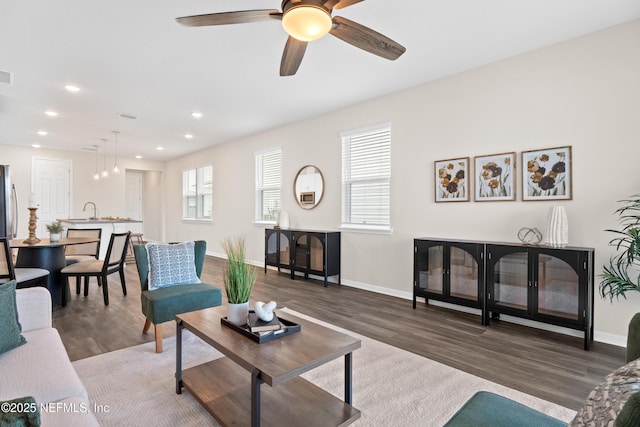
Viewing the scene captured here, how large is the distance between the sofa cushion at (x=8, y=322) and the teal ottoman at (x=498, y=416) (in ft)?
6.68

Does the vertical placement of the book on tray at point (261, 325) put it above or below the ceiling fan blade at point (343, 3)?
below

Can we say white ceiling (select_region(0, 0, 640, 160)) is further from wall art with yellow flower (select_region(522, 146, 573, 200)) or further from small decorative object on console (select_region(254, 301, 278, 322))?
small decorative object on console (select_region(254, 301, 278, 322))

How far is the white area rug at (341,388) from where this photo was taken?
1862mm

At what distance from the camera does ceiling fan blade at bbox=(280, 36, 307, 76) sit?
230 cm

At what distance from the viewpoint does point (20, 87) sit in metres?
4.20

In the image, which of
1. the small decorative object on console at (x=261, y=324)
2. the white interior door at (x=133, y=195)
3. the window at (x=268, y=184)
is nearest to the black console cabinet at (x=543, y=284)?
the small decorative object on console at (x=261, y=324)

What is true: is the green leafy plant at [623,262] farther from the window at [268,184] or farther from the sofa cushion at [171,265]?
the window at [268,184]

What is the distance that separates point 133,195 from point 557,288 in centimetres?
1159

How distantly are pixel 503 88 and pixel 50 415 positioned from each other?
4238 mm

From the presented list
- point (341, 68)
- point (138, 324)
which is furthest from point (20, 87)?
point (341, 68)

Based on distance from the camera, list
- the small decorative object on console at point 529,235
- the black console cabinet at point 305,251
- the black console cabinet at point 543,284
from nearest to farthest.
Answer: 1. the black console cabinet at point 543,284
2. the small decorative object on console at point 529,235
3. the black console cabinet at point 305,251

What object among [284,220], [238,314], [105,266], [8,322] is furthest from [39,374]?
[284,220]

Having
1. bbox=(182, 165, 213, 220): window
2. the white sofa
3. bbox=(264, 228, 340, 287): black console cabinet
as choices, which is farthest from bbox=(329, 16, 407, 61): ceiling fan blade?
bbox=(182, 165, 213, 220): window

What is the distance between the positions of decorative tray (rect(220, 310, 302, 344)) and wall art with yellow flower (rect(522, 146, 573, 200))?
276cm
